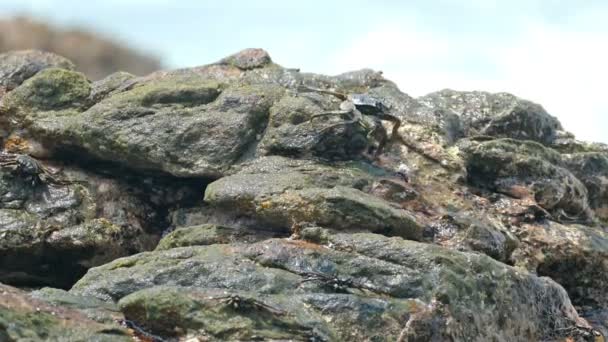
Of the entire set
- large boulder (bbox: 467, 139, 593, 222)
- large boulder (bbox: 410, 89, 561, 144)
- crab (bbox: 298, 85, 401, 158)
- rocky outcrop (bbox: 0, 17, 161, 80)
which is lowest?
large boulder (bbox: 467, 139, 593, 222)

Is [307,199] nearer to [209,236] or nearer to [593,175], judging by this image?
[209,236]

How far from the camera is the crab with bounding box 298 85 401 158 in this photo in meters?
16.6

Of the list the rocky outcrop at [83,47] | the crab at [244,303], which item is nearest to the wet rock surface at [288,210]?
the crab at [244,303]

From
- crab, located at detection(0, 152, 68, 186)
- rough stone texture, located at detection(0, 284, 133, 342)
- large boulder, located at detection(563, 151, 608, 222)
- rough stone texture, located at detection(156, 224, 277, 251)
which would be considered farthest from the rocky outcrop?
rough stone texture, located at detection(0, 284, 133, 342)

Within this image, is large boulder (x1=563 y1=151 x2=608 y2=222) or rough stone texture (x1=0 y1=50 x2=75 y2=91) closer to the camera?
rough stone texture (x1=0 y1=50 x2=75 y2=91)

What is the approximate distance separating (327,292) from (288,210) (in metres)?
2.30

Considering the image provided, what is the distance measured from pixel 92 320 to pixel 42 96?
8.03 metres

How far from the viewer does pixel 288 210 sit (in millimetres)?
14086

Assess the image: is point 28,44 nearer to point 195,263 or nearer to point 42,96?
point 42,96

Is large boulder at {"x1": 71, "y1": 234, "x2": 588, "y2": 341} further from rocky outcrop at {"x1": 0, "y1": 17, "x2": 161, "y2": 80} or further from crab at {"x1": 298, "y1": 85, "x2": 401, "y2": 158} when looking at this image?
rocky outcrop at {"x1": 0, "y1": 17, "x2": 161, "y2": 80}

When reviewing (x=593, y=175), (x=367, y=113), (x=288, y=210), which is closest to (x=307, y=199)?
(x=288, y=210)

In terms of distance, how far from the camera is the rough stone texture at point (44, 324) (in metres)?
10.0

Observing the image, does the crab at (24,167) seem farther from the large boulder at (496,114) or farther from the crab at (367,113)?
the large boulder at (496,114)

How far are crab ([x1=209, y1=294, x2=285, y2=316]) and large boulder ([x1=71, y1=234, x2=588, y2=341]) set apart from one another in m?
0.01
